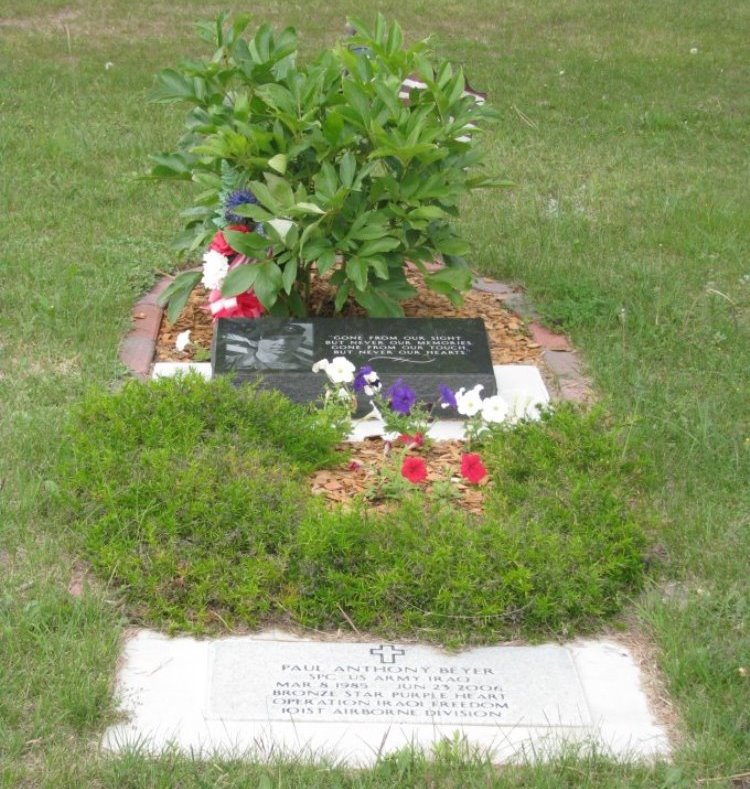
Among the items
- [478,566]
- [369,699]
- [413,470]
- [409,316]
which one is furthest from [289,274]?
[369,699]

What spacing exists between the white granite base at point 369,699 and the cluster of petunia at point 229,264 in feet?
6.40

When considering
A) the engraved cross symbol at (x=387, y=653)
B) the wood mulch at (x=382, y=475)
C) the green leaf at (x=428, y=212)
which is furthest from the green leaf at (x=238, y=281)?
the engraved cross symbol at (x=387, y=653)

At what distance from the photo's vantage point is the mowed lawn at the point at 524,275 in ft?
9.93

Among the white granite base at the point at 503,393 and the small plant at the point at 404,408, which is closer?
the small plant at the point at 404,408

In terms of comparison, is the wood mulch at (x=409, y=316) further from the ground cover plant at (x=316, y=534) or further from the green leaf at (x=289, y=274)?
the green leaf at (x=289, y=274)

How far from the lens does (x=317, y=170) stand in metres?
5.02

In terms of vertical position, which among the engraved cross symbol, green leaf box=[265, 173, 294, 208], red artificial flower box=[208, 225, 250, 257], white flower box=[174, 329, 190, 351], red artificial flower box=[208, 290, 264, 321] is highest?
green leaf box=[265, 173, 294, 208]

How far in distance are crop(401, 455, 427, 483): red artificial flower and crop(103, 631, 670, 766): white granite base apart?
75cm

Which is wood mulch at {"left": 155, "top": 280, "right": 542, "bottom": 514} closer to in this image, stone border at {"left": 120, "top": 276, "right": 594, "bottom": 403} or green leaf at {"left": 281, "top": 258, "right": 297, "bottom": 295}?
stone border at {"left": 120, "top": 276, "right": 594, "bottom": 403}

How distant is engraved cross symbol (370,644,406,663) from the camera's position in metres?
3.32

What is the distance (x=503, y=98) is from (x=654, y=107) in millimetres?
1119

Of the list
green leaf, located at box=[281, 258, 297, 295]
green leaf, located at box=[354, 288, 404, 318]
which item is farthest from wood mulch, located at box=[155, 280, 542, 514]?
green leaf, located at box=[281, 258, 297, 295]

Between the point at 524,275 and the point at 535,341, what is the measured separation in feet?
2.28

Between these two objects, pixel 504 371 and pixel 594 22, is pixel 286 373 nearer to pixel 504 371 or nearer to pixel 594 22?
pixel 504 371
